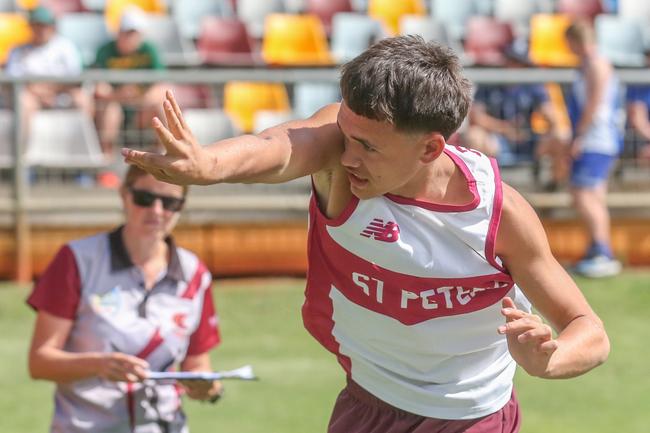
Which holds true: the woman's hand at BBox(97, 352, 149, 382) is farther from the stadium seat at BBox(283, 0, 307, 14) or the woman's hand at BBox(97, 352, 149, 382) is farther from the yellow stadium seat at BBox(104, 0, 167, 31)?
the stadium seat at BBox(283, 0, 307, 14)

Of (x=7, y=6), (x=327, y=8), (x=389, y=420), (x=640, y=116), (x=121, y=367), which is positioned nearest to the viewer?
(x=389, y=420)

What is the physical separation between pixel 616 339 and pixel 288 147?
233 inches

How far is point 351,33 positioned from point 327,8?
1.33 meters

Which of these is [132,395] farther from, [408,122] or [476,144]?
[476,144]

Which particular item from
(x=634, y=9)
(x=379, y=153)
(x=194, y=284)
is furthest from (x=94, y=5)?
(x=379, y=153)

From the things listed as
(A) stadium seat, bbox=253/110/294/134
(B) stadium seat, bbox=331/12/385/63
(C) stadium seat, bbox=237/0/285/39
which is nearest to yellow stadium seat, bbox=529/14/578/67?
(B) stadium seat, bbox=331/12/385/63

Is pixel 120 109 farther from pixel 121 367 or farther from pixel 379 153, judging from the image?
pixel 379 153

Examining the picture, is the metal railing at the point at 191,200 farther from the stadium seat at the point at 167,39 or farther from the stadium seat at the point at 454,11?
the stadium seat at the point at 454,11

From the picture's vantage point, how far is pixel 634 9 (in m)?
15.9

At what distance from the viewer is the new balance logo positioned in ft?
10.9

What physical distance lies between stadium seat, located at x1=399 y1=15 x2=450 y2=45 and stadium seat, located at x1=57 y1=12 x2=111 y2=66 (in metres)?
3.19

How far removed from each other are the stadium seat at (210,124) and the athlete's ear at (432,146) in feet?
21.3

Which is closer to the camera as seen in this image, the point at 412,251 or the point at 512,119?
the point at 412,251

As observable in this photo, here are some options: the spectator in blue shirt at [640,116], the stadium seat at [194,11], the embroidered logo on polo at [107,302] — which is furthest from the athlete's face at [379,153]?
→ the stadium seat at [194,11]
